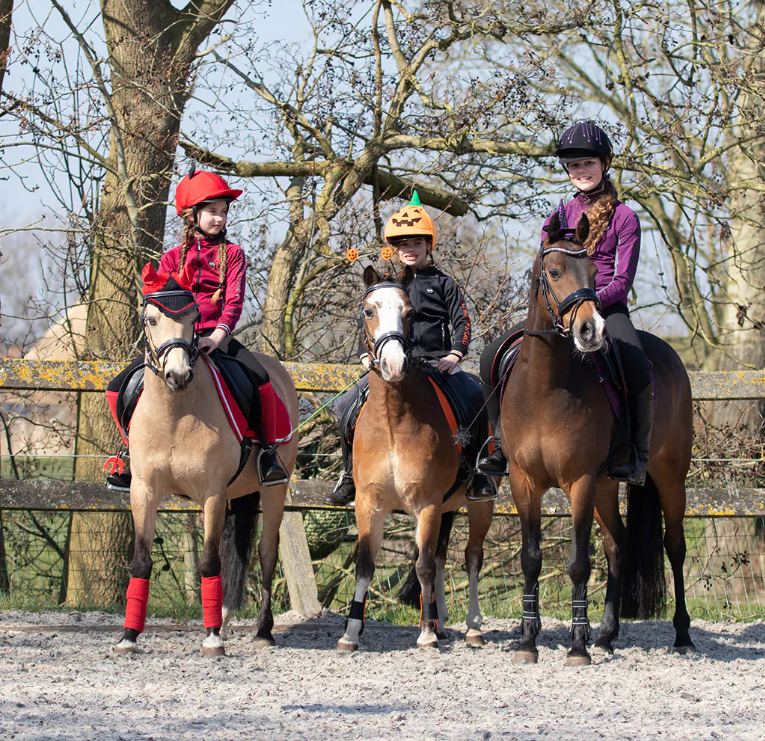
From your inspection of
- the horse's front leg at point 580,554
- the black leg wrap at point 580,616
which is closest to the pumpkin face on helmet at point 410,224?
the horse's front leg at point 580,554

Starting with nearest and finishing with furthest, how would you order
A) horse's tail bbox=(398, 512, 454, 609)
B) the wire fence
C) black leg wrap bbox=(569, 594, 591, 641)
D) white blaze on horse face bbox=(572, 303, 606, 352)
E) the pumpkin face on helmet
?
1. white blaze on horse face bbox=(572, 303, 606, 352)
2. black leg wrap bbox=(569, 594, 591, 641)
3. the pumpkin face on helmet
4. horse's tail bbox=(398, 512, 454, 609)
5. the wire fence

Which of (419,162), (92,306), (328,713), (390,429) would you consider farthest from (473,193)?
(328,713)

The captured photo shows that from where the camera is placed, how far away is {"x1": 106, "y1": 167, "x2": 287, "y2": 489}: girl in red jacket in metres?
5.99

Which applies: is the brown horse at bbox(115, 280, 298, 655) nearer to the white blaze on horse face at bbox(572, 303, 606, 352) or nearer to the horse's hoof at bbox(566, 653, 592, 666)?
the horse's hoof at bbox(566, 653, 592, 666)

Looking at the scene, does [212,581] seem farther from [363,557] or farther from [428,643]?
[428,643]

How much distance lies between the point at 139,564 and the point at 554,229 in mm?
3092

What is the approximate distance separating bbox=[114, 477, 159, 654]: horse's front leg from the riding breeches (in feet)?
9.77

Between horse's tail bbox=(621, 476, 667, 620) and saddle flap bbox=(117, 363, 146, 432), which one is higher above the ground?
saddle flap bbox=(117, 363, 146, 432)

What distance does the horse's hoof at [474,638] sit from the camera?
20.2ft

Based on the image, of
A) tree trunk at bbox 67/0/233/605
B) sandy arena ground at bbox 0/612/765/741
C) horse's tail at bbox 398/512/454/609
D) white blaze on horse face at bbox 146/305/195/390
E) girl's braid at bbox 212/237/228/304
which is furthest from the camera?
tree trunk at bbox 67/0/233/605

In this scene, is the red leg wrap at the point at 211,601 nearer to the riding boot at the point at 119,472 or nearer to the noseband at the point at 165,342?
the riding boot at the point at 119,472

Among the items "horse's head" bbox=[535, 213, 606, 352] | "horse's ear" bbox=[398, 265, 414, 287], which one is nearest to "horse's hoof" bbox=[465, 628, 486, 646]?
"horse's head" bbox=[535, 213, 606, 352]

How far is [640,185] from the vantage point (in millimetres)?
9055

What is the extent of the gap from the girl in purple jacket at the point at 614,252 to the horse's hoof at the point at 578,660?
108 centimetres
